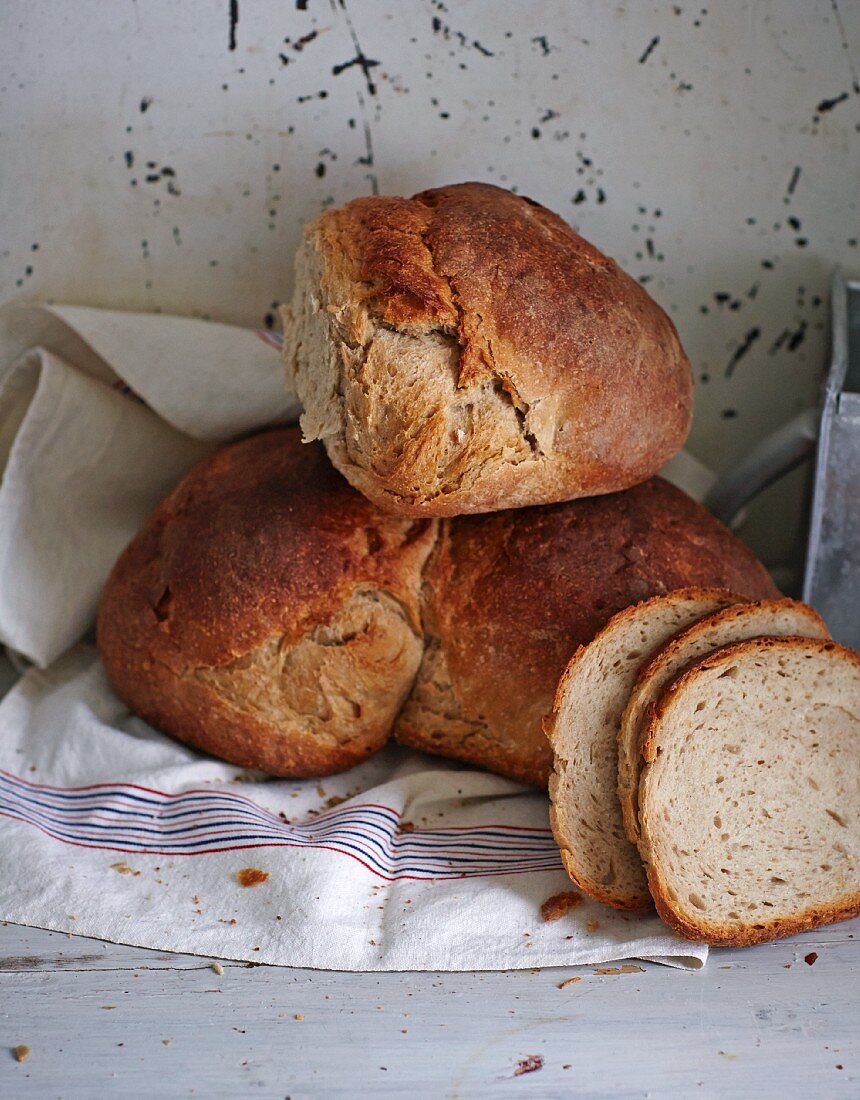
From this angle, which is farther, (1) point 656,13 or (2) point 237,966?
(1) point 656,13

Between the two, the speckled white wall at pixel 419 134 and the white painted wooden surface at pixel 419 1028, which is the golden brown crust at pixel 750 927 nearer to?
the white painted wooden surface at pixel 419 1028

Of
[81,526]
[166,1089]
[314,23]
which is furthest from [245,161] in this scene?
[166,1089]

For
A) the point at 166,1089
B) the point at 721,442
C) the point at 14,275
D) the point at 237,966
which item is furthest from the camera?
the point at 721,442

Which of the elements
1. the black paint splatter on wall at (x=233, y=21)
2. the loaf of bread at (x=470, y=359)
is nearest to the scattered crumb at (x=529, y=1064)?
the loaf of bread at (x=470, y=359)

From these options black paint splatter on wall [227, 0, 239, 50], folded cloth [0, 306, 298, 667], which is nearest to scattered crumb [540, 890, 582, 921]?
folded cloth [0, 306, 298, 667]

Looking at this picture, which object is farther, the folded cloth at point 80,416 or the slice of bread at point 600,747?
the folded cloth at point 80,416

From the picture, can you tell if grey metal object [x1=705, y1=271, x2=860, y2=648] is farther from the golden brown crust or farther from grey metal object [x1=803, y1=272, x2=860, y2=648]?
the golden brown crust

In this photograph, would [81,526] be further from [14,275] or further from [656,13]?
[656,13]
